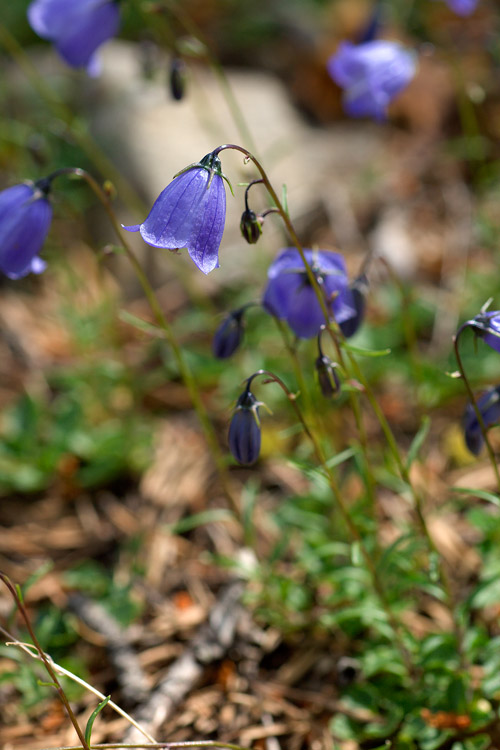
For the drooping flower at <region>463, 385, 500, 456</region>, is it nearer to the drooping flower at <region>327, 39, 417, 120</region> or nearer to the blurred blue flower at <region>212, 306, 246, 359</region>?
the blurred blue flower at <region>212, 306, 246, 359</region>

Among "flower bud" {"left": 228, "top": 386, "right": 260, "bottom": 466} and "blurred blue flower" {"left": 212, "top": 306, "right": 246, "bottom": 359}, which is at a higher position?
"blurred blue flower" {"left": 212, "top": 306, "right": 246, "bottom": 359}

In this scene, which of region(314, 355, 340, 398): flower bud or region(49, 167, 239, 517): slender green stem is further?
region(49, 167, 239, 517): slender green stem

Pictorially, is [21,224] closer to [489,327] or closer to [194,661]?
[489,327]

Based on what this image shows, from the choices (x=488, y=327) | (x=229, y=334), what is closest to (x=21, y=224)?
(x=229, y=334)

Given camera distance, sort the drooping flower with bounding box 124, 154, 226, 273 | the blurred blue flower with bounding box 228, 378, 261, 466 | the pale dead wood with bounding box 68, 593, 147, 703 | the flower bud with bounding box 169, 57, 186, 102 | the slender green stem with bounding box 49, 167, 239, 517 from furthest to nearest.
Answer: the flower bud with bounding box 169, 57, 186, 102, the pale dead wood with bounding box 68, 593, 147, 703, the slender green stem with bounding box 49, 167, 239, 517, the blurred blue flower with bounding box 228, 378, 261, 466, the drooping flower with bounding box 124, 154, 226, 273

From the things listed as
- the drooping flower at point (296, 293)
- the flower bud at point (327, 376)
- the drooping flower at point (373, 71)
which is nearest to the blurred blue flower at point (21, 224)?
the drooping flower at point (296, 293)

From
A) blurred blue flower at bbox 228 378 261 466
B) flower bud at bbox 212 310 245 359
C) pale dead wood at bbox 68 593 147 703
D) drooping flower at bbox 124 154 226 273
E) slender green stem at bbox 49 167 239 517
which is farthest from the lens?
pale dead wood at bbox 68 593 147 703

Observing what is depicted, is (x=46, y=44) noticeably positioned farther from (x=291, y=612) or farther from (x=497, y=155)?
(x=291, y=612)

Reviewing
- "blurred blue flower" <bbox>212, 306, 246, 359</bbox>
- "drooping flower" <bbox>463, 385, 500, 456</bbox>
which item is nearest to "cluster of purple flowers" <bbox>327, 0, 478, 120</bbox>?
"blurred blue flower" <bbox>212, 306, 246, 359</bbox>
